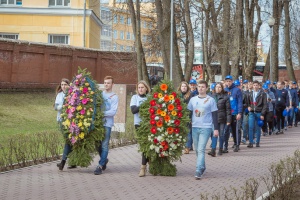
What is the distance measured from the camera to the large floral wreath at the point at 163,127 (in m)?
11.8

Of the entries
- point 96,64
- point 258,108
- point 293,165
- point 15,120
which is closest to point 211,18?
point 96,64

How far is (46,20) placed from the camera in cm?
4606

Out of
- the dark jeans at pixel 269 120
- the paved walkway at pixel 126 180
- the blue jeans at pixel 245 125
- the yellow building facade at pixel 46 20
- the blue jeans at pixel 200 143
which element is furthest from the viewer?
the yellow building facade at pixel 46 20

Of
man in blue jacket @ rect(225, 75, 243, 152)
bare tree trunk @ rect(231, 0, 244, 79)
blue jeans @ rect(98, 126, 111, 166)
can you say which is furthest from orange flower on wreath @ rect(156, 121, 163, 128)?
bare tree trunk @ rect(231, 0, 244, 79)

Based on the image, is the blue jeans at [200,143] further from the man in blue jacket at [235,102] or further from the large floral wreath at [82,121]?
the man in blue jacket at [235,102]

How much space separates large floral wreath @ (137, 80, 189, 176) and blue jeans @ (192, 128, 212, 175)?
0.80 ft

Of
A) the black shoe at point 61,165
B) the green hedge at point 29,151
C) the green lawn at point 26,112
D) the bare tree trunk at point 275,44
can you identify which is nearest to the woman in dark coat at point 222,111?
the green hedge at point 29,151

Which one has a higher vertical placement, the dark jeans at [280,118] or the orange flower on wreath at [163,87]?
the orange flower on wreath at [163,87]

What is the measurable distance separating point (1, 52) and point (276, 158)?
19.0 m

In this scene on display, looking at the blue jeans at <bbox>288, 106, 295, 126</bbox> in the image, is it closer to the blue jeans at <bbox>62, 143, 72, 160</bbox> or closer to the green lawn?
the green lawn

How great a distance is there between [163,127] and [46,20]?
35761mm

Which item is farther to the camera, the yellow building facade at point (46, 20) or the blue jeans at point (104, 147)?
the yellow building facade at point (46, 20)

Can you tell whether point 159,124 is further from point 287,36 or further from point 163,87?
point 287,36

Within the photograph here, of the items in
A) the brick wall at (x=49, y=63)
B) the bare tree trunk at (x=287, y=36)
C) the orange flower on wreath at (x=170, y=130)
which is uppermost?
the bare tree trunk at (x=287, y=36)
